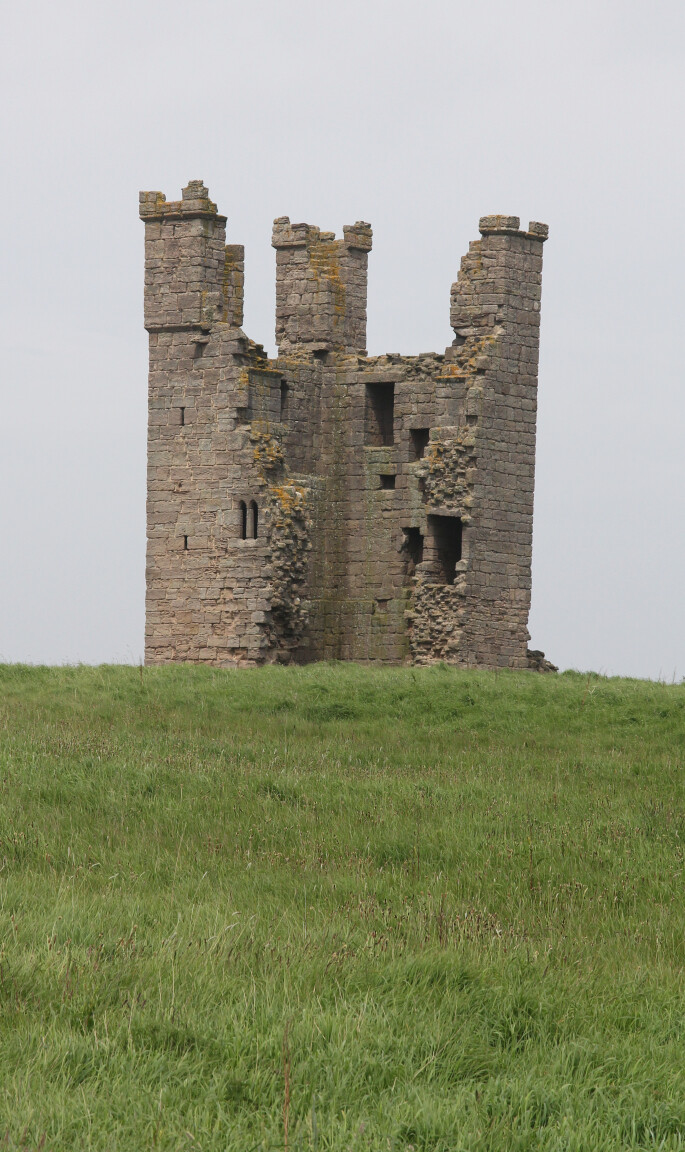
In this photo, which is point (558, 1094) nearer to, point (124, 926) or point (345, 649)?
point (124, 926)

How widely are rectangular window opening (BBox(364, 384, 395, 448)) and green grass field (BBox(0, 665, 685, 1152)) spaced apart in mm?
12794

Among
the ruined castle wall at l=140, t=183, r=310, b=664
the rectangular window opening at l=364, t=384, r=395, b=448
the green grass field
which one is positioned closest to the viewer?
the green grass field

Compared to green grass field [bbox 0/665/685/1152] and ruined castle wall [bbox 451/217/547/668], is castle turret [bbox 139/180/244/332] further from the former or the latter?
green grass field [bbox 0/665/685/1152]

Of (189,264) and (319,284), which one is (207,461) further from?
(319,284)

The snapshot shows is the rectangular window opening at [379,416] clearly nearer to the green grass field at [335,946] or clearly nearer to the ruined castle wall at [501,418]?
the ruined castle wall at [501,418]

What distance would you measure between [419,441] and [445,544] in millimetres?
2072

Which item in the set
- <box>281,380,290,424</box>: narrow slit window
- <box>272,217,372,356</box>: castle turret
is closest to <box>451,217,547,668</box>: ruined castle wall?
<box>272,217,372,356</box>: castle turret

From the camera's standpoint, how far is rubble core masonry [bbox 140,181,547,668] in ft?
93.5

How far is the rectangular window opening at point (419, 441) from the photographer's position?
29.5 meters

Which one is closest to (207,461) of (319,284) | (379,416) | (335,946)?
(379,416)

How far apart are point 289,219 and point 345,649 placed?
8381mm

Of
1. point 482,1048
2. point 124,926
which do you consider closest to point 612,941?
point 482,1048

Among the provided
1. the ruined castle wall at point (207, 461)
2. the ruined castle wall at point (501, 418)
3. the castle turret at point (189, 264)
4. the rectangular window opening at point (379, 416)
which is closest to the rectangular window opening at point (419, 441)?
the rectangular window opening at point (379, 416)

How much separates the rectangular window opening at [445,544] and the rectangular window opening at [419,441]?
4.55 feet
